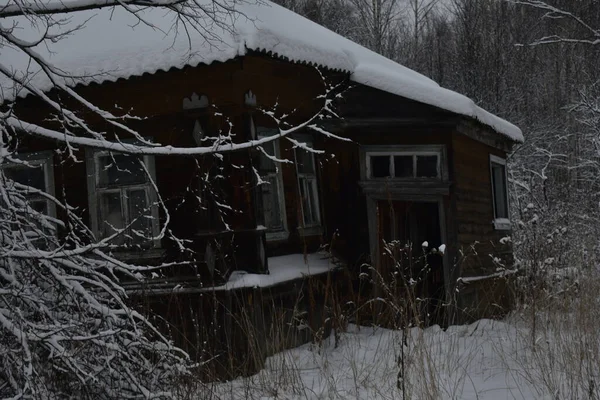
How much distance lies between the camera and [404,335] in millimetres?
4867

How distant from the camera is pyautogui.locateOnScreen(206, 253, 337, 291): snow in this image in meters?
7.66

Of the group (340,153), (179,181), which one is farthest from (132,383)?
(340,153)

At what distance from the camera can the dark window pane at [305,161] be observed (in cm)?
977

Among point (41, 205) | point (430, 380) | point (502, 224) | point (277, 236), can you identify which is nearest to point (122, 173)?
point (41, 205)

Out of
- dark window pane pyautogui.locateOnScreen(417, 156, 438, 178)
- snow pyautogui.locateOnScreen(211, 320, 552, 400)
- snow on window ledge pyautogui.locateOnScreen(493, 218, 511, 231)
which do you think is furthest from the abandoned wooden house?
snow pyautogui.locateOnScreen(211, 320, 552, 400)

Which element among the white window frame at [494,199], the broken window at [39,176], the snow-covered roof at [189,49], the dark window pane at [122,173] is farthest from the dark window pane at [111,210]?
the white window frame at [494,199]

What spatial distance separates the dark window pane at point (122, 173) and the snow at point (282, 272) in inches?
68.0

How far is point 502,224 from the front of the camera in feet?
40.8

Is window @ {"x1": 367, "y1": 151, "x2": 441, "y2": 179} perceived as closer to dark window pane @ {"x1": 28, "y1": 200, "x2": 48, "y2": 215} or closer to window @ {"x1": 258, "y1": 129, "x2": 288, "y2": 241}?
window @ {"x1": 258, "y1": 129, "x2": 288, "y2": 241}

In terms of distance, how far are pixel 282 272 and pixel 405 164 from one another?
8.87 feet

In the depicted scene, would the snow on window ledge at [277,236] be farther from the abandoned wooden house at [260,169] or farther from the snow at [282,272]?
the snow at [282,272]

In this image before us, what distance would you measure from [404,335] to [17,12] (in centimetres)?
314

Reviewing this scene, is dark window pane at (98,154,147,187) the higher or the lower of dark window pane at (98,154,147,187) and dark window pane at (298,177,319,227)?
the higher

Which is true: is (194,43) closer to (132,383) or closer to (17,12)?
(17,12)
